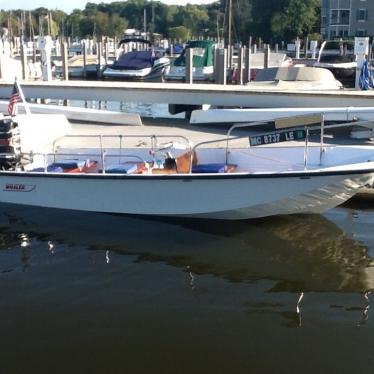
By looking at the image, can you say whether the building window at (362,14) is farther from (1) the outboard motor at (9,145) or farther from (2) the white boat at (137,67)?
(1) the outboard motor at (9,145)

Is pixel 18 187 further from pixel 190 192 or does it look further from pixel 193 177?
pixel 193 177

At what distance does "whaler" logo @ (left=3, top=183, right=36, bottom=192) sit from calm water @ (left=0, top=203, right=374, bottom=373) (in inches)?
23.1

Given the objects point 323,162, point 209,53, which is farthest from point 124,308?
point 209,53

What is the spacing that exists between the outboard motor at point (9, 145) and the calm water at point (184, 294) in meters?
0.98

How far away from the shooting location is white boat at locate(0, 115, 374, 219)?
339 inches

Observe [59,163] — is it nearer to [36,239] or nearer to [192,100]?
[36,239]

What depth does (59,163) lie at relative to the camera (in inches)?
397

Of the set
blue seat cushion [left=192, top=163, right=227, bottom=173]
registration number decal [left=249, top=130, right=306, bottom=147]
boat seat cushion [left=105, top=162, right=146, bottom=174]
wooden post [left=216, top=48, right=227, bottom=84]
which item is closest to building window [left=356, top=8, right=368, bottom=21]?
→ wooden post [left=216, top=48, right=227, bottom=84]

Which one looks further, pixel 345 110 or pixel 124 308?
pixel 345 110

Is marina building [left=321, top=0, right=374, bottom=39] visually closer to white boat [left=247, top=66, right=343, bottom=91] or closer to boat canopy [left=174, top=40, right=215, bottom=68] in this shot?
boat canopy [left=174, top=40, right=215, bottom=68]

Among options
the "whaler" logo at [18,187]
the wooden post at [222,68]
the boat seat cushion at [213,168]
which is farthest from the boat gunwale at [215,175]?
the wooden post at [222,68]

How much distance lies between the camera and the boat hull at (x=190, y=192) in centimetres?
860

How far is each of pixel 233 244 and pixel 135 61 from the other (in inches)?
1050

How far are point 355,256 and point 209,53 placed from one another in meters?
25.9
